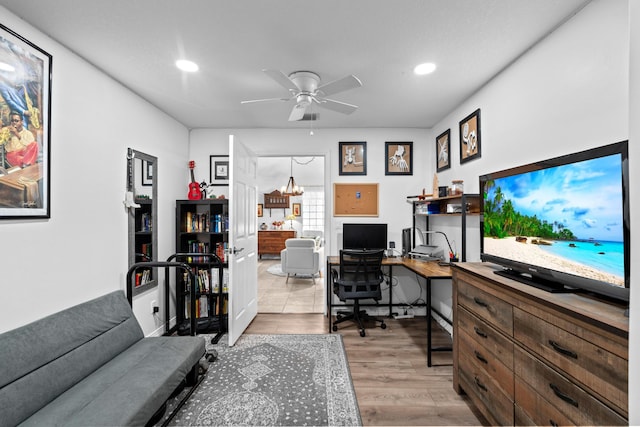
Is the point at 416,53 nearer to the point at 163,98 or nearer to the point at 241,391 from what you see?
the point at 163,98

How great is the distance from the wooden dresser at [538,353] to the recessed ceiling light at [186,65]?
250 centimetres

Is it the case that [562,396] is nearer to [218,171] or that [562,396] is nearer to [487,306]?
[487,306]

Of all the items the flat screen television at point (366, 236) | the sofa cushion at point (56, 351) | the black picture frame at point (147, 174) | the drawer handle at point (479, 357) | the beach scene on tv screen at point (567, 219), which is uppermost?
the black picture frame at point (147, 174)

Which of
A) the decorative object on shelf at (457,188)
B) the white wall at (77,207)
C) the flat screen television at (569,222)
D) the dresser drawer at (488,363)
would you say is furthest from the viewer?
the decorative object on shelf at (457,188)

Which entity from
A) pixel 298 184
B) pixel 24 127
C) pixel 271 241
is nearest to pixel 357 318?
pixel 24 127

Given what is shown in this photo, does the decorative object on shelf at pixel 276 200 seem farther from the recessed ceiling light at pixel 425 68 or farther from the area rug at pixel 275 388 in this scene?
the recessed ceiling light at pixel 425 68

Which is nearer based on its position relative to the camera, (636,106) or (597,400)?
(636,106)

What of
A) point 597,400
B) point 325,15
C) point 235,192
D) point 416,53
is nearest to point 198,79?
point 235,192

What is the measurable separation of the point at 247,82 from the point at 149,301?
235 centimetres

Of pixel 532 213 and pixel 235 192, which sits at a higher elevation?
pixel 235 192

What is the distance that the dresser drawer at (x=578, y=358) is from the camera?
3.22ft

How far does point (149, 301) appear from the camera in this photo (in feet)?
9.58

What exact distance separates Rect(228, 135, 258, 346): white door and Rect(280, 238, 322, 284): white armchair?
6.25ft

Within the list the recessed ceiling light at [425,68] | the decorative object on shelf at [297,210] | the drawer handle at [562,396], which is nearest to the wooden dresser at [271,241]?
the decorative object on shelf at [297,210]
